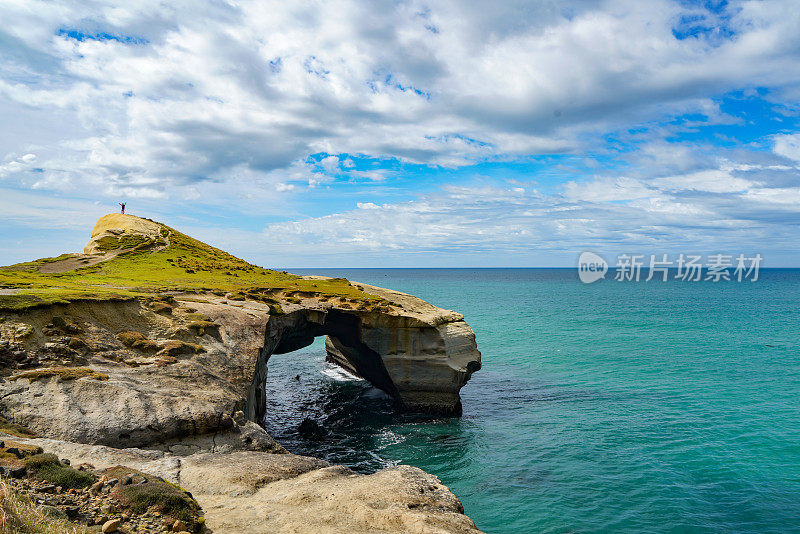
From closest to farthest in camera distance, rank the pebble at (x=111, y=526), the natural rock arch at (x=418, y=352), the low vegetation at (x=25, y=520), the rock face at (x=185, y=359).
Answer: the low vegetation at (x=25, y=520)
the pebble at (x=111, y=526)
the rock face at (x=185, y=359)
the natural rock arch at (x=418, y=352)

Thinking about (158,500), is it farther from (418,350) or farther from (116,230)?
(116,230)

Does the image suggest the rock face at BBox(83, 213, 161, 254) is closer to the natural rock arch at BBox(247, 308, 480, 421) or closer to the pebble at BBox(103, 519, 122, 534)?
the natural rock arch at BBox(247, 308, 480, 421)

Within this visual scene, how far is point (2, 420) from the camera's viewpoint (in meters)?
17.7

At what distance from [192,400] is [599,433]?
2886cm

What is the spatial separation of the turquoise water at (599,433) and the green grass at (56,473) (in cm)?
1809

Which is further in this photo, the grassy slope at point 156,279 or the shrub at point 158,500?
the grassy slope at point 156,279

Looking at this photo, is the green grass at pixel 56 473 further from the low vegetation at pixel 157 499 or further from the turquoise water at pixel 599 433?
the turquoise water at pixel 599 433

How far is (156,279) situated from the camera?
4869 centimetres

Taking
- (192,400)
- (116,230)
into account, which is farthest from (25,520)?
(116,230)

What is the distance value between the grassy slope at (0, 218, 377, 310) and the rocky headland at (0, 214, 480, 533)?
41 cm

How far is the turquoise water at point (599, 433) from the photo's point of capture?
2453 cm

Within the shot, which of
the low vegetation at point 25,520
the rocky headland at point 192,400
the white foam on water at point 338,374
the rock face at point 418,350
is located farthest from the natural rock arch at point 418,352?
the low vegetation at point 25,520

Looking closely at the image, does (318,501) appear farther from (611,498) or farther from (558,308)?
(558,308)

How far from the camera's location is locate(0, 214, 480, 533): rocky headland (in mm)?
12656
